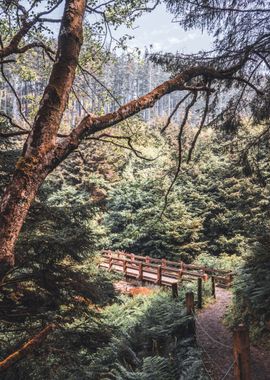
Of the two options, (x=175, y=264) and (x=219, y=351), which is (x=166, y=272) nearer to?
(x=175, y=264)

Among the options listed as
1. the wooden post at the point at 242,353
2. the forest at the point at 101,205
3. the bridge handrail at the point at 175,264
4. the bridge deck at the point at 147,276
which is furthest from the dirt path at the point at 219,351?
the bridge deck at the point at 147,276

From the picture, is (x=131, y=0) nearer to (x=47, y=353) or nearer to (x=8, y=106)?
(x=47, y=353)

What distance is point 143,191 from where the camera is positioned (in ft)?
82.3

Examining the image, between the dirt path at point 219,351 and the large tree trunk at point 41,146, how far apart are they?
329 centimetres

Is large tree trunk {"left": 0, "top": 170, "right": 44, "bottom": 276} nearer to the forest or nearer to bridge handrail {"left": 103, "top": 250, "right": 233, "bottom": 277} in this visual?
the forest

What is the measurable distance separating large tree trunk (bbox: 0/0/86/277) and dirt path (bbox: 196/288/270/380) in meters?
3.29

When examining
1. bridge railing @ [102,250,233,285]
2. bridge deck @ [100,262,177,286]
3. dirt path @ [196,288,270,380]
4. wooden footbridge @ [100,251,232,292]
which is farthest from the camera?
bridge deck @ [100,262,177,286]

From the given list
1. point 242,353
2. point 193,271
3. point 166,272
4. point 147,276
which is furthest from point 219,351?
point 147,276

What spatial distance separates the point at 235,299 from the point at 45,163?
8517 millimetres

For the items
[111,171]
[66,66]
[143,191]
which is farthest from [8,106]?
[66,66]

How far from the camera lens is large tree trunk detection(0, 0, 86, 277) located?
195 cm

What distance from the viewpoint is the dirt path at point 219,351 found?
19.1 feet

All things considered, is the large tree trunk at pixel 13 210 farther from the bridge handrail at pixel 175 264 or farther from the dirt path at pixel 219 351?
the bridge handrail at pixel 175 264

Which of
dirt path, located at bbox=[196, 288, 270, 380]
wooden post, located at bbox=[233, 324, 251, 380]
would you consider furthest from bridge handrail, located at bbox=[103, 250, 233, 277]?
wooden post, located at bbox=[233, 324, 251, 380]
